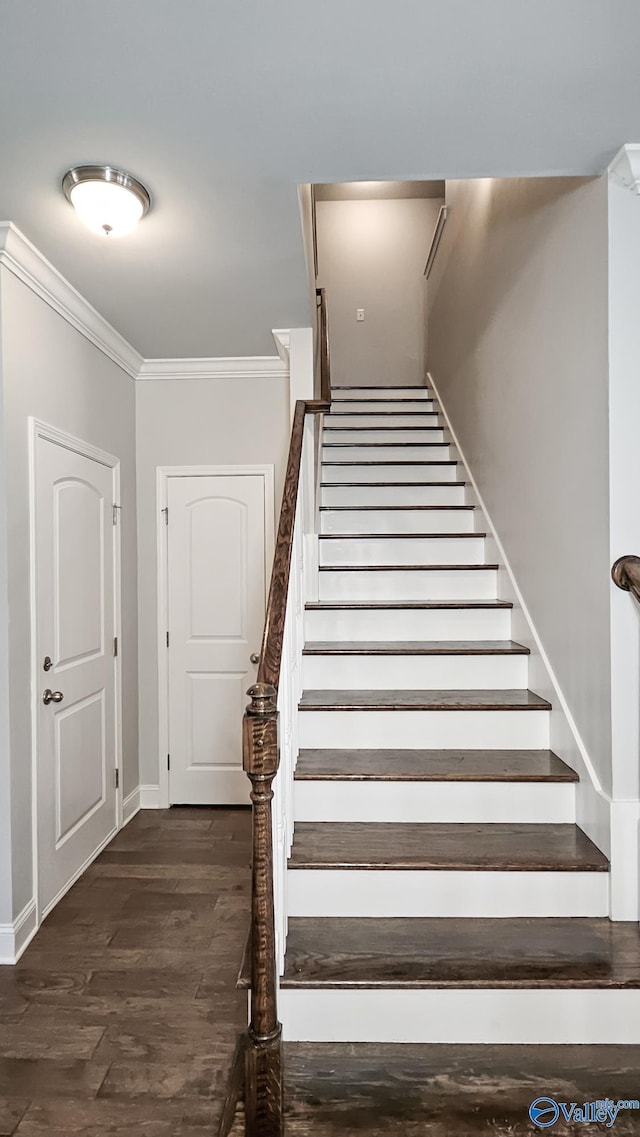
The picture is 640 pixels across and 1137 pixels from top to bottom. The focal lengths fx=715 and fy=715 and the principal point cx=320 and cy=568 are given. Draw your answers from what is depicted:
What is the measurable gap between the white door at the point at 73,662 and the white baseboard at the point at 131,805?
156mm

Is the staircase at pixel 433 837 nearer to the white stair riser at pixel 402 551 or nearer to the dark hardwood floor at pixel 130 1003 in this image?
the white stair riser at pixel 402 551

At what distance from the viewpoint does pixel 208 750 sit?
407 cm

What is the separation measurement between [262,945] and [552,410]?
195 centimetres

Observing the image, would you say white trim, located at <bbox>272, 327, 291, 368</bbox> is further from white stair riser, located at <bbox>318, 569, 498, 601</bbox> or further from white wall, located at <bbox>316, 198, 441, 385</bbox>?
white wall, located at <bbox>316, 198, 441, 385</bbox>

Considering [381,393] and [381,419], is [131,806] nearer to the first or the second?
[381,419]

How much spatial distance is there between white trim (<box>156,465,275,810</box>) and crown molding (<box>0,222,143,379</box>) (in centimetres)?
67

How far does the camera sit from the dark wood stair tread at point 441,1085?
160 cm

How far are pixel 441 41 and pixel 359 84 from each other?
22 cm

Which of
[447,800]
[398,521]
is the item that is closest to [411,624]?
[398,521]

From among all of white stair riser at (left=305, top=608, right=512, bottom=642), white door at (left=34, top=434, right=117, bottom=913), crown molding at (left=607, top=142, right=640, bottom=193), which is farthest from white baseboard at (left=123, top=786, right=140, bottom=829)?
crown molding at (left=607, top=142, right=640, bottom=193)

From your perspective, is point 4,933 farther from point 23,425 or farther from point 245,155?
point 245,155

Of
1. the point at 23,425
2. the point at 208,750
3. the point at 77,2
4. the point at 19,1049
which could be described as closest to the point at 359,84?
the point at 77,2

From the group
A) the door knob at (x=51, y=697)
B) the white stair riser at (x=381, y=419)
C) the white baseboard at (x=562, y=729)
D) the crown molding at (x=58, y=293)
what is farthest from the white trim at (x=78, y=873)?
the white stair riser at (x=381, y=419)

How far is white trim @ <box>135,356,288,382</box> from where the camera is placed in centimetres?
400
